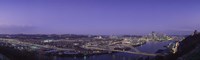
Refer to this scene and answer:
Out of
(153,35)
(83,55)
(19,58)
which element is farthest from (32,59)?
(153,35)

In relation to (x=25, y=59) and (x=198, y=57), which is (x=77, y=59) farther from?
(x=198, y=57)

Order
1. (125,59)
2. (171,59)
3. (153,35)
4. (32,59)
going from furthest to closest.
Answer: (153,35), (125,59), (32,59), (171,59)

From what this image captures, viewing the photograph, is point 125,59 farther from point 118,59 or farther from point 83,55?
point 83,55

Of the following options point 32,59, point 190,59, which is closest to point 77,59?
point 32,59

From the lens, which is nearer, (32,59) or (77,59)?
(32,59)

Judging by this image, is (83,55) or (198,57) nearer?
(198,57)

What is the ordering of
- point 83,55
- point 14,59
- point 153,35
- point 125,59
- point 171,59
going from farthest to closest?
1. point 153,35
2. point 83,55
3. point 125,59
4. point 14,59
5. point 171,59

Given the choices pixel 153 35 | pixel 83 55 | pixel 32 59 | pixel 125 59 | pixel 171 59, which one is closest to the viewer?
pixel 171 59

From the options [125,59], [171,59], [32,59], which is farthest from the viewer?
[125,59]
